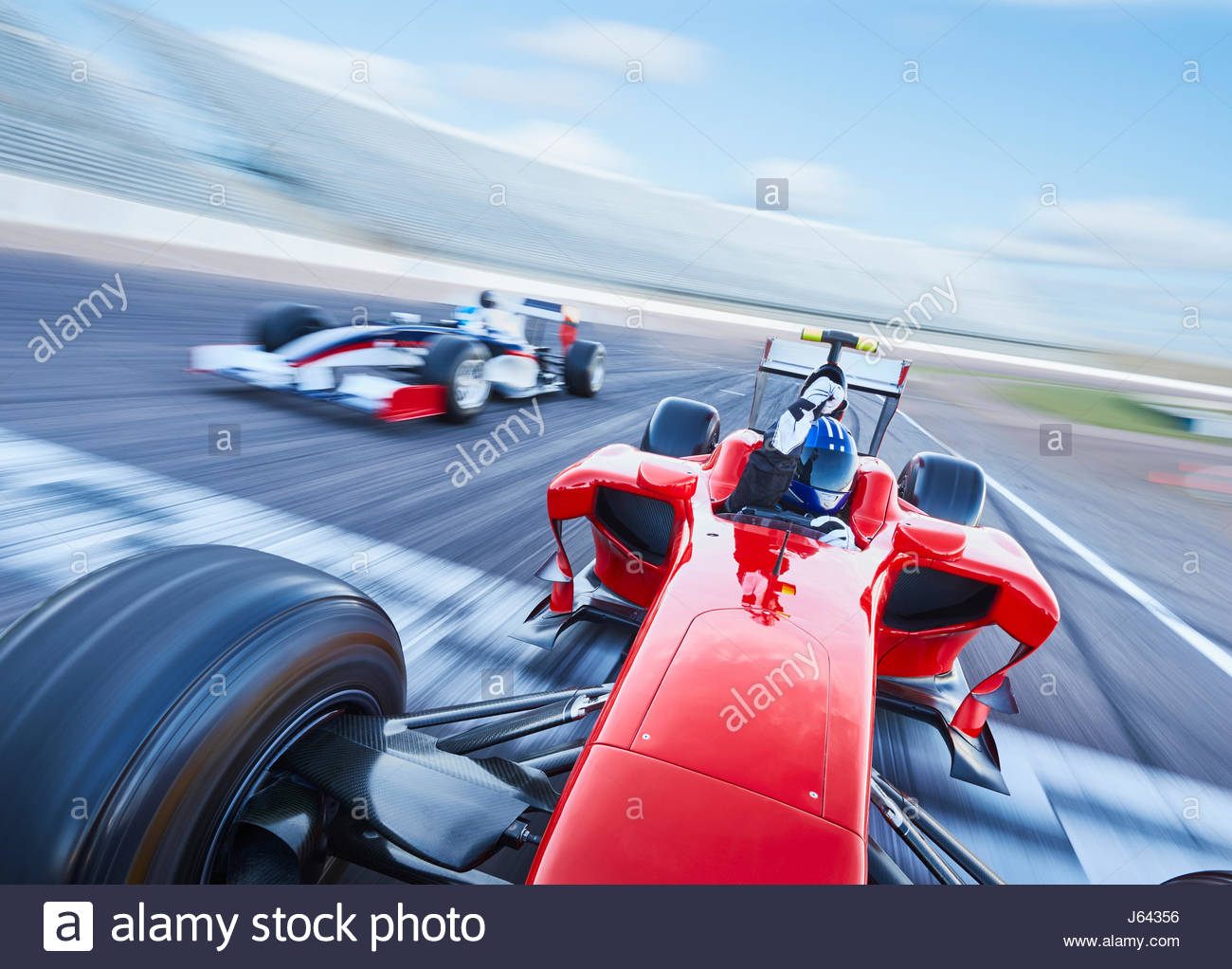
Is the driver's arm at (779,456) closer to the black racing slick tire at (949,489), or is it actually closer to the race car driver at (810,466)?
the race car driver at (810,466)

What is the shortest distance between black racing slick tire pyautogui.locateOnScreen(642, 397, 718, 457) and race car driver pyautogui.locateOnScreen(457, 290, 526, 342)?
335 cm

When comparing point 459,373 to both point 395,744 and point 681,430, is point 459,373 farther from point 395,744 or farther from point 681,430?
point 395,744

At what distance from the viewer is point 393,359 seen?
18.9ft

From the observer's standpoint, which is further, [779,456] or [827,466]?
[827,466]

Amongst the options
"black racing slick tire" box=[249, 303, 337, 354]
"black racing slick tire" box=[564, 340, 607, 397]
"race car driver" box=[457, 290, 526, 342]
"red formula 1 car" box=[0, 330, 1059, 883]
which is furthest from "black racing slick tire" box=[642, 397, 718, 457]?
"black racing slick tire" box=[564, 340, 607, 397]

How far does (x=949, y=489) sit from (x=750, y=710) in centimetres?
273

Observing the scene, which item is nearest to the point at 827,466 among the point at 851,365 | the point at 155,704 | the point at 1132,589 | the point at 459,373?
the point at 851,365

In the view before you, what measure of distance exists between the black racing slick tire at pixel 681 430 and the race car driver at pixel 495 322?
3.35m

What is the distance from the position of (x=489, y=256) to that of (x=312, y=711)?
2173cm

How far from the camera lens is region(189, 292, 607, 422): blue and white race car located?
5.26m

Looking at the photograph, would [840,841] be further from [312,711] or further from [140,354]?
[140,354]

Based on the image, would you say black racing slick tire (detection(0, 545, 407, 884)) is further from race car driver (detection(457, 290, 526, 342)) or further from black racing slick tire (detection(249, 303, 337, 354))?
race car driver (detection(457, 290, 526, 342))
